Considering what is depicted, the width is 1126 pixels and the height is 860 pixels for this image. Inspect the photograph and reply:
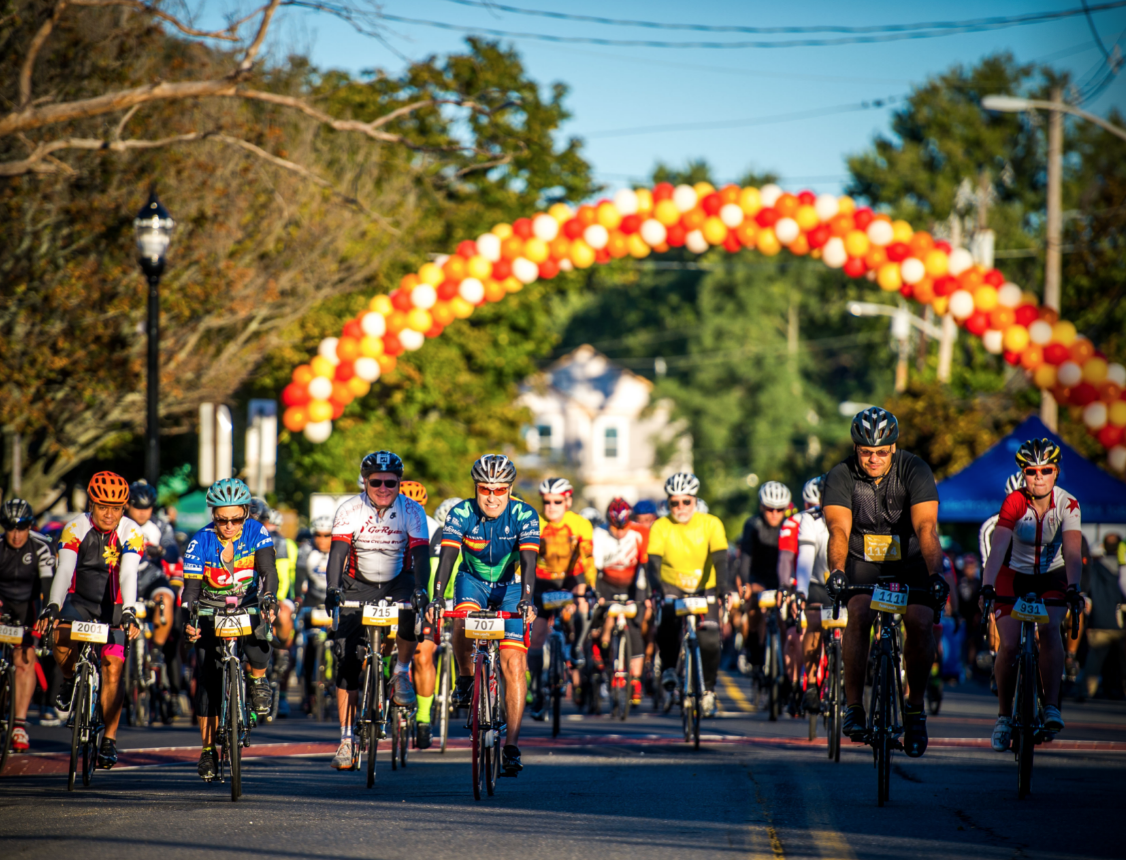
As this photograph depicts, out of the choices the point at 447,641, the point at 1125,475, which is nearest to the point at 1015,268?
the point at 1125,475

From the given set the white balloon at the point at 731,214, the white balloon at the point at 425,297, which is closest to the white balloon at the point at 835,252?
the white balloon at the point at 731,214

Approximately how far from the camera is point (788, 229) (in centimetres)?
2466

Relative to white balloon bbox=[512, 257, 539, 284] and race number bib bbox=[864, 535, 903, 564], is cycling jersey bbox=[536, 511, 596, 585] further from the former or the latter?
white balloon bbox=[512, 257, 539, 284]

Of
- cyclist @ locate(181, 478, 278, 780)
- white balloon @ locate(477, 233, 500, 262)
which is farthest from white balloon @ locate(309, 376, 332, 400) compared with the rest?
cyclist @ locate(181, 478, 278, 780)

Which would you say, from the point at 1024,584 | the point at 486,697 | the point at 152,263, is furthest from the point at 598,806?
the point at 152,263

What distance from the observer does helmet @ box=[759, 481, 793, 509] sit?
16.1 m

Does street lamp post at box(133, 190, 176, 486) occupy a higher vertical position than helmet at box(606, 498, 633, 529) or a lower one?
higher

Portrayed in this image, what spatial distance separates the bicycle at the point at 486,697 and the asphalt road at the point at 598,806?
22cm

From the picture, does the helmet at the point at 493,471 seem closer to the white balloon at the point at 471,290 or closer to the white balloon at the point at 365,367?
the white balloon at the point at 471,290

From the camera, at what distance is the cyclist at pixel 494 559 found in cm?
1020

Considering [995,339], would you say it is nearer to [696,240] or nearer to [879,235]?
[879,235]

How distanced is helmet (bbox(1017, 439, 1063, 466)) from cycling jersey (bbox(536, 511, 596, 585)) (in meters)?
5.55

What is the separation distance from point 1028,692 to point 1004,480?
15.9 m

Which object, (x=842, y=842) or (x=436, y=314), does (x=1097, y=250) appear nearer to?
(x=436, y=314)
